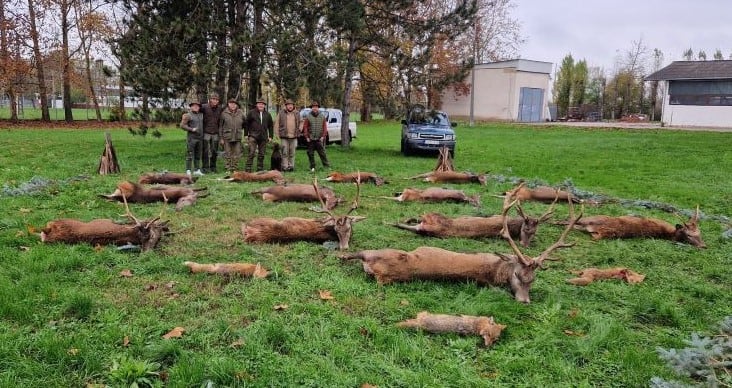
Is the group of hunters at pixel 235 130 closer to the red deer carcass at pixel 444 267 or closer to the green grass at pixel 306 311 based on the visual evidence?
the green grass at pixel 306 311

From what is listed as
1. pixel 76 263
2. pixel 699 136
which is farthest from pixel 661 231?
pixel 699 136

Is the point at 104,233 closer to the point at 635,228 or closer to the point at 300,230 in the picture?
the point at 300,230

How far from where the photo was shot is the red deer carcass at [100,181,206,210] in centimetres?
862

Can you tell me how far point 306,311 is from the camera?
454cm

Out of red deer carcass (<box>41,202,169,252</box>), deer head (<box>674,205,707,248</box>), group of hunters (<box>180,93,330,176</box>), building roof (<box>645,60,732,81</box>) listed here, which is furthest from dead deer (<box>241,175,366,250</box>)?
building roof (<box>645,60,732,81</box>)

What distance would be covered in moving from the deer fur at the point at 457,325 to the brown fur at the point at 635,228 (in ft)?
12.4

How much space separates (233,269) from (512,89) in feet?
122

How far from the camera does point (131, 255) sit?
5840 millimetres

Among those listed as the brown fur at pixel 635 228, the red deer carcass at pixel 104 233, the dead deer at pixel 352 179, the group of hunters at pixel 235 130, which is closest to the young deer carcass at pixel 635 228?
the brown fur at pixel 635 228

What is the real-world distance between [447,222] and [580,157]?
12.5 m

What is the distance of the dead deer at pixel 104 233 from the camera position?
6.10 meters

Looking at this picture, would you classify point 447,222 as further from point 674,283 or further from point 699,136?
point 699,136

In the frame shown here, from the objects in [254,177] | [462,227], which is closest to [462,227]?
[462,227]

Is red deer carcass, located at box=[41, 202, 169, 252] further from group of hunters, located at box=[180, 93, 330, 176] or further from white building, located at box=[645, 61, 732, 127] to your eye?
white building, located at box=[645, 61, 732, 127]
